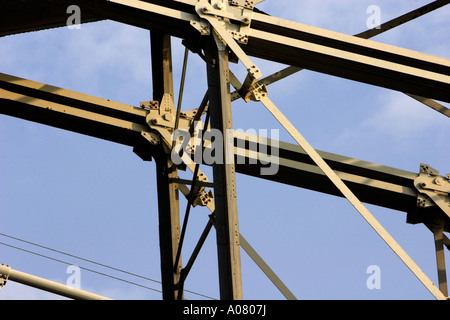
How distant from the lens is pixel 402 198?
566 inches

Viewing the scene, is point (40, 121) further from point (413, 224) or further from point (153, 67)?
point (413, 224)

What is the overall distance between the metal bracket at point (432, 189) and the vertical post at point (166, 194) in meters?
3.74

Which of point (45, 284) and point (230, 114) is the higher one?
point (230, 114)

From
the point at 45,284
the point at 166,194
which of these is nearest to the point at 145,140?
the point at 166,194

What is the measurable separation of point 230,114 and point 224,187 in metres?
0.91

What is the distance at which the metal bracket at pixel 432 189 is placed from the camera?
46.9ft

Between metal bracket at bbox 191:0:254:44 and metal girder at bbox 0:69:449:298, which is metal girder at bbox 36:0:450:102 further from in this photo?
metal girder at bbox 0:69:449:298

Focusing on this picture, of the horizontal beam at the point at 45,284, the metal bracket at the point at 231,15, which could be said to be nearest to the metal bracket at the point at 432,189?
the metal bracket at the point at 231,15

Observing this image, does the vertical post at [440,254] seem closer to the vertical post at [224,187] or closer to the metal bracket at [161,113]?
the metal bracket at [161,113]

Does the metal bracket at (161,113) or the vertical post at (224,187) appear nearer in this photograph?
the vertical post at (224,187)

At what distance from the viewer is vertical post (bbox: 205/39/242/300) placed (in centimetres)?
1038

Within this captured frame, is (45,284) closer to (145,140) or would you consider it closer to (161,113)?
(145,140)

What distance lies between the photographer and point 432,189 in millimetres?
14383
